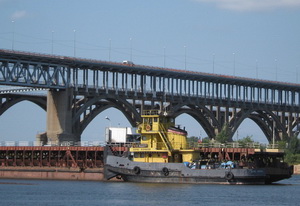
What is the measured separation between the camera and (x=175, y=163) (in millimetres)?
95625

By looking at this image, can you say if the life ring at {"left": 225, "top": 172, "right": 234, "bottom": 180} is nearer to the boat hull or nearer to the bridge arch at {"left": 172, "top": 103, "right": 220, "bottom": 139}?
the boat hull

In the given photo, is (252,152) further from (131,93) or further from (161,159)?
(131,93)

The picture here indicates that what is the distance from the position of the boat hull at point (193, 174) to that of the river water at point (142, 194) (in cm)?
111

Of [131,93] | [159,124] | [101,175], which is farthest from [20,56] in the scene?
[159,124]

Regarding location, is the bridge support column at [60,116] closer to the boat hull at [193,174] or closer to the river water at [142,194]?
the river water at [142,194]

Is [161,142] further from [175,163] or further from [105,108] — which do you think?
[105,108]

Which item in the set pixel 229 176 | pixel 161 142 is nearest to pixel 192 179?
pixel 229 176

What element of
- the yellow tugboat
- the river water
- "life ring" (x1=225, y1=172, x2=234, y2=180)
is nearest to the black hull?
the yellow tugboat

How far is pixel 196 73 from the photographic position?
176m

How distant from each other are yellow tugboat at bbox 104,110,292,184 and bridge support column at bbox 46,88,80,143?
48.8 metres

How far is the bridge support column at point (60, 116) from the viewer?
149m

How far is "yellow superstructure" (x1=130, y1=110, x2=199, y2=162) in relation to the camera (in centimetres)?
9719

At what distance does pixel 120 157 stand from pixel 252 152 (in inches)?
628

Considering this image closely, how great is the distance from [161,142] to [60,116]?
5498cm
